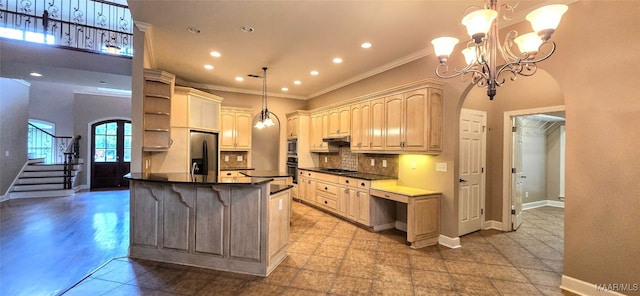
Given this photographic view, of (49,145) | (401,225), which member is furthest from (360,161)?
(49,145)

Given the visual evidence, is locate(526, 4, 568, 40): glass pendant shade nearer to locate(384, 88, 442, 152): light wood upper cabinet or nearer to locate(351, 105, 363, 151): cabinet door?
locate(384, 88, 442, 152): light wood upper cabinet

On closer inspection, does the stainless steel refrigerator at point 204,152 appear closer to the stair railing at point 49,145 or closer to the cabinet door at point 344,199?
the cabinet door at point 344,199

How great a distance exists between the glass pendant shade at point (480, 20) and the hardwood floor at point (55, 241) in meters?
4.07

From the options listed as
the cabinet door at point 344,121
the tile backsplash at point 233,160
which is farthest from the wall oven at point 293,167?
the cabinet door at point 344,121

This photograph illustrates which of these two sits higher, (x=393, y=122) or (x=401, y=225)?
(x=393, y=122)

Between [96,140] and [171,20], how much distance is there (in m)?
8.21

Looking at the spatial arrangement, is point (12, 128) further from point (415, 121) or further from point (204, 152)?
point (415, 121)

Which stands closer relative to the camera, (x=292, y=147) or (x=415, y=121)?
(x=415, y=121)

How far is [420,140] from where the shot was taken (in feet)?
12.8

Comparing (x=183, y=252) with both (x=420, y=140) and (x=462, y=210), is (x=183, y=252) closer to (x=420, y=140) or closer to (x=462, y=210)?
(x=420, y=140)

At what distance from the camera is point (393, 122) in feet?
14.2

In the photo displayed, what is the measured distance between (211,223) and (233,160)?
410 cm

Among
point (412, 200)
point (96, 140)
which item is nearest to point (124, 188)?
point (96, 140)

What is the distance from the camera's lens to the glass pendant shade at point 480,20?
1.85 metres
